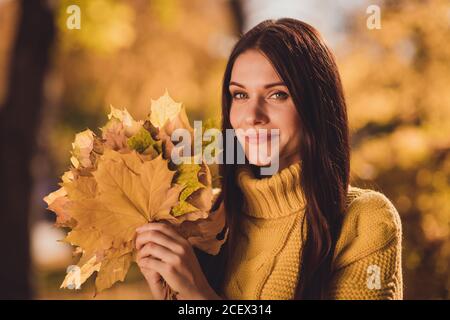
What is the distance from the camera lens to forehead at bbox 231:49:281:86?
6.34 ft

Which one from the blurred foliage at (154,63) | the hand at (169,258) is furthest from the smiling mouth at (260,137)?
the blurred foliage at (154,63)

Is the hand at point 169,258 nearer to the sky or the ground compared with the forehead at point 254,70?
nearer to the ground

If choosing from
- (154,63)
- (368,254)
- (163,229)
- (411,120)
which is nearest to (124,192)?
(163,229)

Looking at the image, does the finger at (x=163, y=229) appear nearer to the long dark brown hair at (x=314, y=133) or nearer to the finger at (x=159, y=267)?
the finger at (x=159, y=267)

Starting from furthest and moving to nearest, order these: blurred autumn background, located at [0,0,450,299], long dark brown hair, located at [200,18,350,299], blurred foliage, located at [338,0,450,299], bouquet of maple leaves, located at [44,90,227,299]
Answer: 1. blurred autumn background, located at [0,0,450,299]
2. blurred foliage, located at [338,0,450,299]
3. long dark brown hair, located at [200,18,350,299]
4. bouquet of maple leaves, located at [44,90,227,299]

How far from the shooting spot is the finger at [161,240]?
1.69m

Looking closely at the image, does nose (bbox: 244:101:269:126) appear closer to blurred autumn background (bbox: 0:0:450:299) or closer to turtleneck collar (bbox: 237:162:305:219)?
turtleneck collar (bbox: 237:162:305:219)

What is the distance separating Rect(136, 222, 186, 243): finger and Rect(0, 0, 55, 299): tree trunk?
4075mm

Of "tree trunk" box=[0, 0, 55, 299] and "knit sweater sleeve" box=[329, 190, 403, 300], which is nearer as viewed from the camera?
"knit sweater sleeve" box=[329, 190, 403, 300]

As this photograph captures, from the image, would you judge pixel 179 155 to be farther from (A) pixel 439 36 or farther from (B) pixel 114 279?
(A) pixel 439 36

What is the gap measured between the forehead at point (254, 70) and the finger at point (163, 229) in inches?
22.5

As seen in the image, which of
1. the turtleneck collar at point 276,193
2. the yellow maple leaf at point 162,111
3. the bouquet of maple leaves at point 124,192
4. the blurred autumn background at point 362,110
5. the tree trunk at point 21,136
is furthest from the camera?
the tree trunk at point 21,136

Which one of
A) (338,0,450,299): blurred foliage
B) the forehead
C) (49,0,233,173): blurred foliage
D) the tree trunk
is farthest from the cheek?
(49,0,233,173): blurred foliage

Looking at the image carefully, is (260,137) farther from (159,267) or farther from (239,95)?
(159,267)
